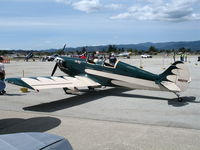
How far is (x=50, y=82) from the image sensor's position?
9828 millimetres

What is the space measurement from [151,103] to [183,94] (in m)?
2.89

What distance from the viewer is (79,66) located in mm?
12297

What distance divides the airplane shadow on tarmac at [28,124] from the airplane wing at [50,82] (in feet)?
5.99

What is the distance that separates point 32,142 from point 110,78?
8781mm

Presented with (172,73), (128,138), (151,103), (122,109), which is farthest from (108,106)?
(128,138)

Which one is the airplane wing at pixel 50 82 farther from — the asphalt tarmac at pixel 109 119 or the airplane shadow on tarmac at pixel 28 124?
the airplane shadow on tarmac at pixel 28 124

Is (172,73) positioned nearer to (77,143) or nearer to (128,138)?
(128,138)

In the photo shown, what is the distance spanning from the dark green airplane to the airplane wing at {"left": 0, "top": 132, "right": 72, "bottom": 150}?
252 inches

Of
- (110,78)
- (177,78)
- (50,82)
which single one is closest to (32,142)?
(50,82)

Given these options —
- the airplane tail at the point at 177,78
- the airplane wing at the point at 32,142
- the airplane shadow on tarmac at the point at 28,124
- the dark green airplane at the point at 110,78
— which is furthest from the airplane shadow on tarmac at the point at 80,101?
the airplane wing at the point at 32,142

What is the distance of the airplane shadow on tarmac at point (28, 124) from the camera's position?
20.3 ft

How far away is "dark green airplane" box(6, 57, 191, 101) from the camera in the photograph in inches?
360

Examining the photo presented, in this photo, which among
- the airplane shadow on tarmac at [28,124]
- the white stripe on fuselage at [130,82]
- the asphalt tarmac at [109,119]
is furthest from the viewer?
the white stripe on fuselage at [130,82]

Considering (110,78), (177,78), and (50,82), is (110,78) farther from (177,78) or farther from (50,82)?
(177,78)
